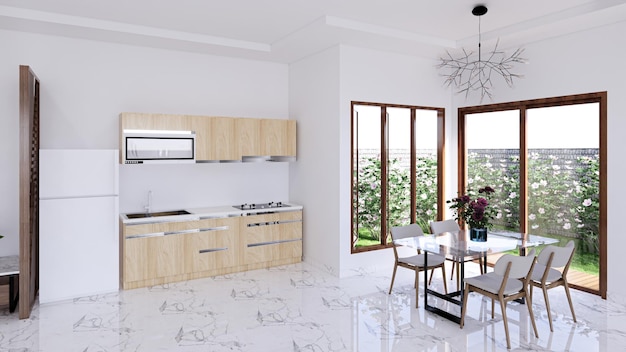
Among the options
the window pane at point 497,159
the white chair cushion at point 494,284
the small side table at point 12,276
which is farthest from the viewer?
the window pane at point 497,159

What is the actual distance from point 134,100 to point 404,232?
11.7 feet

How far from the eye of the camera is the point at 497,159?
224 inches

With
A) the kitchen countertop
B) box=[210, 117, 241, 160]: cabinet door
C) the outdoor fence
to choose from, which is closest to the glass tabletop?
the outdoor fence

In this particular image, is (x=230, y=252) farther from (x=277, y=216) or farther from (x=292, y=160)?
(x=292, y=160)

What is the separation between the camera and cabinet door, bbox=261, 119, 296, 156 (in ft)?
18.9

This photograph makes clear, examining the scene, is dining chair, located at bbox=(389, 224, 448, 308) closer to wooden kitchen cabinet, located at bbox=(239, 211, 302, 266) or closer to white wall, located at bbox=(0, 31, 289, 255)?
wooden kitchen cabinet, located at bbox=(239, 211, 302, 266)

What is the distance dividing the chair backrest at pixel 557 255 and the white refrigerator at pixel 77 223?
420 centimetres

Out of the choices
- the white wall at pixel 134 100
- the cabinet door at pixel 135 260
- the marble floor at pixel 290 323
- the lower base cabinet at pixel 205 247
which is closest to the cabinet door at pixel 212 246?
the lower base cabinet at pixel 205 247

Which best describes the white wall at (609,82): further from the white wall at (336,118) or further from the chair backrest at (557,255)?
the white wall at (336,118)

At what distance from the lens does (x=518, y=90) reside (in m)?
5.32

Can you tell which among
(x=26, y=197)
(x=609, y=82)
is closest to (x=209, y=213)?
(x=26, y=197)

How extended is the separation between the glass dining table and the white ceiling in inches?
87.7

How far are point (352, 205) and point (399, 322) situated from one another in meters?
1.83

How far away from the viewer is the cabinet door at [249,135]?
5.57 meters
